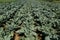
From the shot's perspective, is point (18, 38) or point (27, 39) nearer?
point (27, 39)

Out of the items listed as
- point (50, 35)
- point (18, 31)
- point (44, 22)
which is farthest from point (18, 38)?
point (44, 22)

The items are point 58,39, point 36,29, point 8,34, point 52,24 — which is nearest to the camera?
point 58,39

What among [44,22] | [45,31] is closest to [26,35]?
[45,31]

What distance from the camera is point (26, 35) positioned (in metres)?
6.87

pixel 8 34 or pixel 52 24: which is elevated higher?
pixel 8 34

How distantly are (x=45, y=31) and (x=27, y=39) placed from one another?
98 cm

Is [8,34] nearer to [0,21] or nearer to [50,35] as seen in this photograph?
[50,35]

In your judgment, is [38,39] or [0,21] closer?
[38,39]

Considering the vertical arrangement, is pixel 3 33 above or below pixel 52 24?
above

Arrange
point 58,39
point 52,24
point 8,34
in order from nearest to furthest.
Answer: point 58,39, point 8,34, point 52,24

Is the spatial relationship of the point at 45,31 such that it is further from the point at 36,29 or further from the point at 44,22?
the point at 44,22

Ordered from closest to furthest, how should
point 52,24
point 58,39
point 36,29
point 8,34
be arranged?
1. point 58,39
2. point 8,34
3. point 36,29
4. point 52,24

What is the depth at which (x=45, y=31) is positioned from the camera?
284 inches

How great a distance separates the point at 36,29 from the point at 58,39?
157 centimetres
